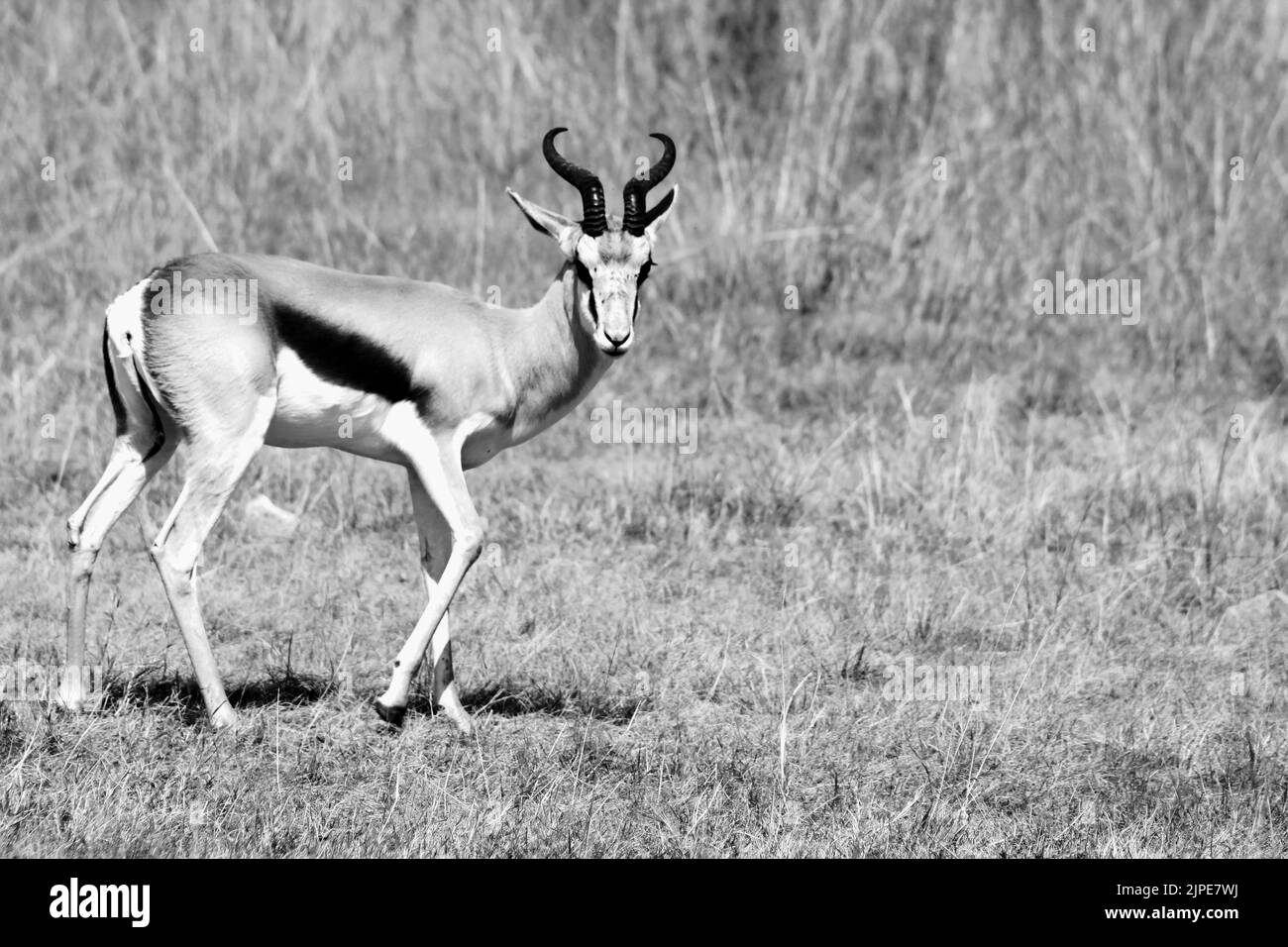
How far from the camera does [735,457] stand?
1045 centimetres

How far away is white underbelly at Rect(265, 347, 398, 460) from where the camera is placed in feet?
21.5

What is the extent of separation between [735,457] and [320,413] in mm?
4172

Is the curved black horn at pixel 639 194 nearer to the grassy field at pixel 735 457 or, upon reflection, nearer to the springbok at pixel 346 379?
the springbok at pixel 346 379

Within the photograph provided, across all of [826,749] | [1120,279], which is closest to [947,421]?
[1120,279]

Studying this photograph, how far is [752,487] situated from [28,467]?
143 inches

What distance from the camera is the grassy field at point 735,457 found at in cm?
648

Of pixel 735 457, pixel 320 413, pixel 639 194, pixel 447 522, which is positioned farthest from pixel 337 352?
pixel 735 457

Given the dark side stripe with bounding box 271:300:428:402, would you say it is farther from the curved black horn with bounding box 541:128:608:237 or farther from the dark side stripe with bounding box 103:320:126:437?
the curved black horn with bounding box 541:128:608:237

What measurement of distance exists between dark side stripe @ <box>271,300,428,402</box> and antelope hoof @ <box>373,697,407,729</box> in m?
1.09

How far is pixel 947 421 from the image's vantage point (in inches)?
432

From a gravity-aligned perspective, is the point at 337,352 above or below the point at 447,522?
above

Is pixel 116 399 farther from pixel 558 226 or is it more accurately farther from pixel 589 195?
pixel 589 195

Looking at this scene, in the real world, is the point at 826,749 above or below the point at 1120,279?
below
